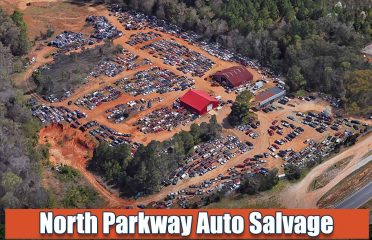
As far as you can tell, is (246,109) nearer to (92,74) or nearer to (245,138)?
(245,138)

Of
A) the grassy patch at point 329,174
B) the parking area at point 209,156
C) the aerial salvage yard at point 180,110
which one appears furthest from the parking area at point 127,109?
the grassy patch at point 329,174

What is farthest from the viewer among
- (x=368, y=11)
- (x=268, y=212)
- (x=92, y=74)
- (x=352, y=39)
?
(x=368, y=11)

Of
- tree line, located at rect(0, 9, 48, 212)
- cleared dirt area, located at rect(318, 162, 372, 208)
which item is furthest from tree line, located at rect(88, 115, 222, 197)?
cleared dirt area, located at rect(318, 162, 372, 208)

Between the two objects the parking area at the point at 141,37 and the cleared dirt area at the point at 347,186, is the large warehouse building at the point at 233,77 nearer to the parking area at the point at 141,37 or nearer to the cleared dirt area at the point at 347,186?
the parking area at the point at 141,37

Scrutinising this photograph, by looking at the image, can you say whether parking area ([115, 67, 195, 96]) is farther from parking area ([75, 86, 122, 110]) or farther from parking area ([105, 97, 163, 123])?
parking area ([105, 97, 163, 123])

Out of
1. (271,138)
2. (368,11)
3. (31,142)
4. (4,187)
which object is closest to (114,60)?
(31,142)

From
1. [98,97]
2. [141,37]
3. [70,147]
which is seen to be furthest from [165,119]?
[141,37]

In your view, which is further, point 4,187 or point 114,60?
point 114,60
